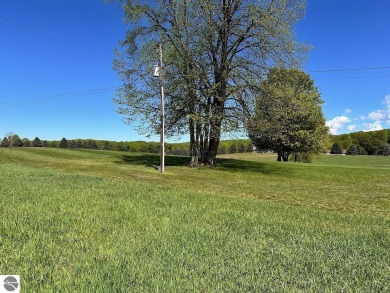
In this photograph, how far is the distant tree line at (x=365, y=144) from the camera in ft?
320

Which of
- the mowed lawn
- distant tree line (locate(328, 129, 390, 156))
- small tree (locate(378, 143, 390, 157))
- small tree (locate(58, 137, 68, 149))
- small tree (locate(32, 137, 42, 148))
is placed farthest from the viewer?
distant tree line (locate(328, 129, 390, 156))

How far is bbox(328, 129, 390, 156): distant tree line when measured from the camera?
97.4 meters

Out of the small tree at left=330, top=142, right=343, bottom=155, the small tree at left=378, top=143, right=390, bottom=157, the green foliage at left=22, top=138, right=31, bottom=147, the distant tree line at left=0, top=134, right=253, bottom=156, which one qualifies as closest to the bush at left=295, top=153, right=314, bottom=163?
the distant tree line at left=0, top=134, right=253, bottom=156

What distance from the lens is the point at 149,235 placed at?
4.79 m

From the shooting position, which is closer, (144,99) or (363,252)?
(363,252)

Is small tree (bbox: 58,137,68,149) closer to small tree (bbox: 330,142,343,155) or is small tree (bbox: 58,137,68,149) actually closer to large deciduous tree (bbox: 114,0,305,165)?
large deciduous tree (bbox: 114,0,305,165)

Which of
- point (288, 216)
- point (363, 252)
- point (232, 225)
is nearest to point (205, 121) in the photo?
point (288, 216)

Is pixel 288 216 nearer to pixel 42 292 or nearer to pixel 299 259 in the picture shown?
pixel 299 259

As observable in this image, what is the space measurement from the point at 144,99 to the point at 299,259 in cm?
1984

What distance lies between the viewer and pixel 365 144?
340 feet

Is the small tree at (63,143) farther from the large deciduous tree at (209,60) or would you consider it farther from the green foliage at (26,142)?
the large deciduous tree at (209,60)

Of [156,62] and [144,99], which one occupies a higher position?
[156,62]

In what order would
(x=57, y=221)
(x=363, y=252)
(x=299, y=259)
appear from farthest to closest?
(x=57, y=221)
(x=363, y=252)
(x=299, y=259)

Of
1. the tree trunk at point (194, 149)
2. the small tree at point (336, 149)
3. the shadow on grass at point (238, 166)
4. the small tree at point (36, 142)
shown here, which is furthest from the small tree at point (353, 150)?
the tree trunk at point (194, 149)
